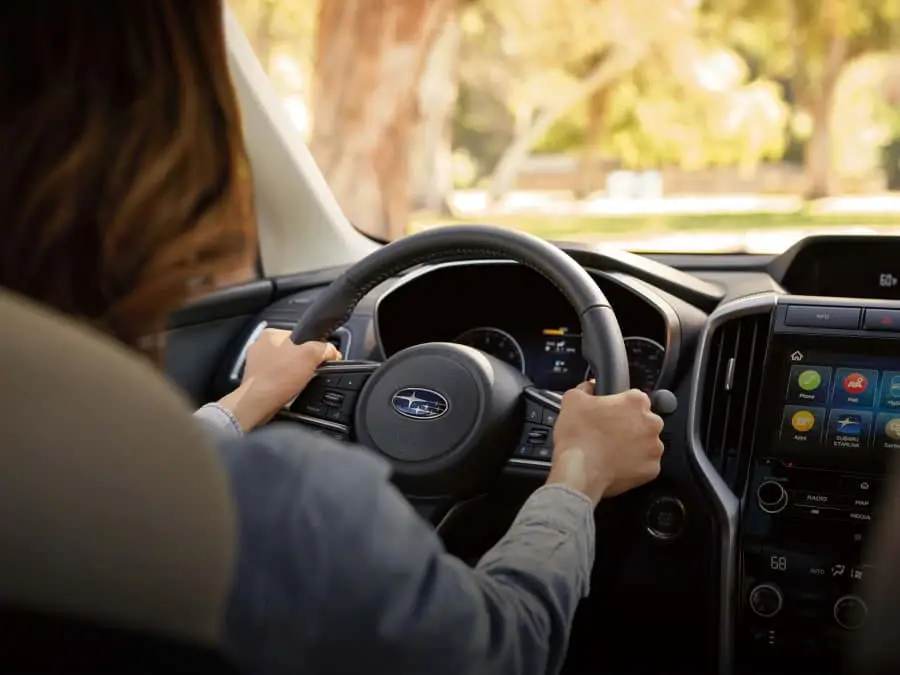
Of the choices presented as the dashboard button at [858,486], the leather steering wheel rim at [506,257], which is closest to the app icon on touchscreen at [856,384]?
the dashboard button at [858,486]

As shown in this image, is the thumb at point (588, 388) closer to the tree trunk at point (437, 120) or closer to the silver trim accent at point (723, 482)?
the silver trim accent at point (723, 482)

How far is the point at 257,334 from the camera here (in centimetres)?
314

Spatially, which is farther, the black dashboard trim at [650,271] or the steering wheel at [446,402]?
the black dashboard trim at [650,271]

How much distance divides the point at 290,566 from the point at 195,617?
12 cm

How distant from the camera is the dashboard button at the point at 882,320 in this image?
232cm

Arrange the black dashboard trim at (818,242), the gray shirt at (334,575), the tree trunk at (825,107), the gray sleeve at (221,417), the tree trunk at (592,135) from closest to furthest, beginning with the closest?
1. the gray shirt at (334,575)
2. the gray sleeve at (221,417)
3. the black dashboard trim at (818,242)
4. the tree trunk at (825,107)
5. the tree trunk at (592,135)

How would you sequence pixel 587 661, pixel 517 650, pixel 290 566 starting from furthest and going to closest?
pixel 587 661 → pixel 517 650 → pixel 290 566

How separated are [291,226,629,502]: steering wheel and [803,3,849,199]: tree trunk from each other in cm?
784

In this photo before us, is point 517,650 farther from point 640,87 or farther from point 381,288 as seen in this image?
point 640,87

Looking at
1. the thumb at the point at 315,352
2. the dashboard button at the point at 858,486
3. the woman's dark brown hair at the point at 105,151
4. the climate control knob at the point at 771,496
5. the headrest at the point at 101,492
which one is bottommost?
the climate control knob at the point at 771,496

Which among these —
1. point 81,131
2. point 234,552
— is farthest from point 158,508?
point 81,131

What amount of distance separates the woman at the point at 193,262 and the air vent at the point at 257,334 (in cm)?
149

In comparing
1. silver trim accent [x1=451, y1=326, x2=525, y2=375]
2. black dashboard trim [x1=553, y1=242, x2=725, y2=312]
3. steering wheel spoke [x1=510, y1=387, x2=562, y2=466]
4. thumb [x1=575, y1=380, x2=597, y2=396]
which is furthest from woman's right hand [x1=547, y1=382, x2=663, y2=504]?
silver trim accent [x1=451, y1=326, x2=525, y2=375]

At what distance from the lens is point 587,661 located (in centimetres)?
278
